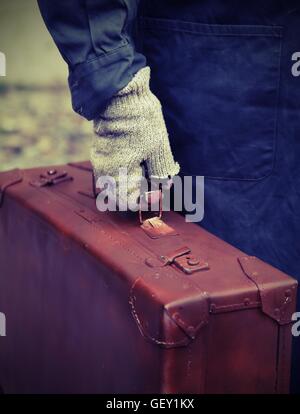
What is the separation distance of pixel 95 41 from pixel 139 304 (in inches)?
21.7

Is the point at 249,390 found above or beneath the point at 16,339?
above

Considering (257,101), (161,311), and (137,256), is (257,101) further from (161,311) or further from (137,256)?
(161,311)

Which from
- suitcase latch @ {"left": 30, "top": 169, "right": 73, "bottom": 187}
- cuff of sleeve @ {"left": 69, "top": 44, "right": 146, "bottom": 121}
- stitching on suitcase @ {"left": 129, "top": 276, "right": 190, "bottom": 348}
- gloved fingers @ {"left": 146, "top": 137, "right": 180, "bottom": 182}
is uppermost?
cuff of sleeve @ {"left": 69, "top": 44, "right": 146, "bottom": 121}

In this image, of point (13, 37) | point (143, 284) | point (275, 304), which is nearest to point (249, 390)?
point (275, 304)

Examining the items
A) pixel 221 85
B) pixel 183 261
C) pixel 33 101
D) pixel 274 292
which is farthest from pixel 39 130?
pixel 274 292

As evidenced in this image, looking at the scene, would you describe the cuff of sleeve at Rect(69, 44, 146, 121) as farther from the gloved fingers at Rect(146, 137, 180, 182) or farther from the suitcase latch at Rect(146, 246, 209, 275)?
the suitcase latch at Rect(146, 246, 209, 275)

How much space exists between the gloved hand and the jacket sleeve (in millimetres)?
30

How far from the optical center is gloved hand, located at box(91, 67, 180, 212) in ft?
4.41

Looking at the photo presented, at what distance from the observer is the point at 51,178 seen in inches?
72.9

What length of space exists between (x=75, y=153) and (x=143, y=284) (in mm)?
2729

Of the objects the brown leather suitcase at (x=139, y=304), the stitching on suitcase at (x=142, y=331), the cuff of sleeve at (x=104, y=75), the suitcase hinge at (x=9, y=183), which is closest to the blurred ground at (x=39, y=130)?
the suitcase hinge at (x=9, y=183)

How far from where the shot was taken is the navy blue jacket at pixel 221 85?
4.36 feet

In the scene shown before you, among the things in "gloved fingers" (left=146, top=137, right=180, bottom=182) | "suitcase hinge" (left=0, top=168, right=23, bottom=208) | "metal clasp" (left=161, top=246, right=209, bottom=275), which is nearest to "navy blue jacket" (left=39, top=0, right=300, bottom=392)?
"gloved fingers" (left=146, top=137, right=180, bottom=182)

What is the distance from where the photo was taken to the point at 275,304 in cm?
125
